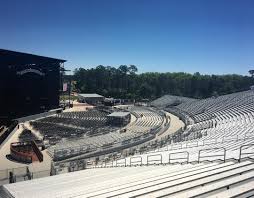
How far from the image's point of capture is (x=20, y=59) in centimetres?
5256

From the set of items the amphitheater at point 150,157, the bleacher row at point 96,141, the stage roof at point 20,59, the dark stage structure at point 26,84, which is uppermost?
the stage roof at point 20,59

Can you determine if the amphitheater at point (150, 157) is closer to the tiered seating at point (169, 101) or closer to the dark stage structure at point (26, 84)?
the tiered seating at point (169, 101)

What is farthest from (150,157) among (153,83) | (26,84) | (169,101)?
(153,83)

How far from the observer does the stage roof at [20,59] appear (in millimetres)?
49588

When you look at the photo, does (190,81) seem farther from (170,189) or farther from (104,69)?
(170,189)

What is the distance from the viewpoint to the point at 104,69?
116875mm

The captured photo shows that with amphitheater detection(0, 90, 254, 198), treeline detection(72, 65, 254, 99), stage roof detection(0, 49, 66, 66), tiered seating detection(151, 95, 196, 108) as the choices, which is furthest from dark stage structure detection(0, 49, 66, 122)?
treeline detection(72, 65, 254, 99)

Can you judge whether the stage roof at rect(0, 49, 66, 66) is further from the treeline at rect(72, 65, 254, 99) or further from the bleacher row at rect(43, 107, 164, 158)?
the treeline at rect(72, 65, 254, 99)

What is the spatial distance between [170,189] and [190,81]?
112441 millimetres

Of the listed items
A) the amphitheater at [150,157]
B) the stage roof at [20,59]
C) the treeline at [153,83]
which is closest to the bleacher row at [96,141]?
the amphitheater at [150,157]

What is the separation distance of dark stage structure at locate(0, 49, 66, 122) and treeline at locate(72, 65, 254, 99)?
47792mm

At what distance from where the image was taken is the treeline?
11144 centimetres

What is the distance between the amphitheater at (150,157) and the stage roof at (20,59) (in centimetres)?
1030

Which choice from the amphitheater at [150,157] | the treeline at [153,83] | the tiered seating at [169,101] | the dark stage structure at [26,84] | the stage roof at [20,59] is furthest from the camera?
the treeline at [153,83]
